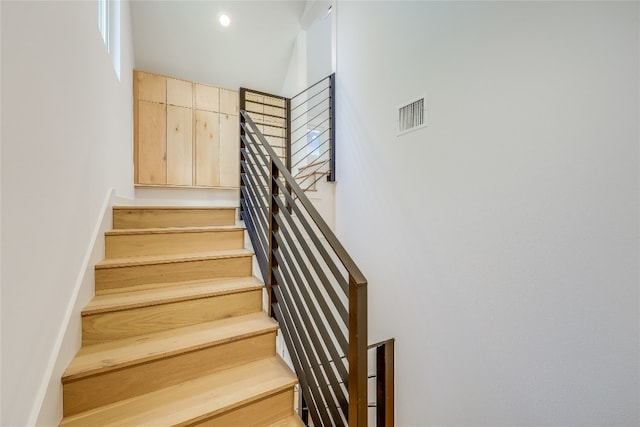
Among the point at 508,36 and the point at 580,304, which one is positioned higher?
the point at 508,36

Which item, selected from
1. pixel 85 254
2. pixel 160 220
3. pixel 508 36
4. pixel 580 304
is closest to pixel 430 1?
pixel 508 36

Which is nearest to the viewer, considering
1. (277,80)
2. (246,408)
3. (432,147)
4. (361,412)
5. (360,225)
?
(361,412)

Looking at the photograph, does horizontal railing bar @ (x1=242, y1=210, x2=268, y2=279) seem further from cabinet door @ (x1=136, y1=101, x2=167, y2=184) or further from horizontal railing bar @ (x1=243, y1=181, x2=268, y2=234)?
cabinet door @ (x1=136, y1=101, x2=167, y2=184)

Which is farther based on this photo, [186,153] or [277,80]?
[277,80]

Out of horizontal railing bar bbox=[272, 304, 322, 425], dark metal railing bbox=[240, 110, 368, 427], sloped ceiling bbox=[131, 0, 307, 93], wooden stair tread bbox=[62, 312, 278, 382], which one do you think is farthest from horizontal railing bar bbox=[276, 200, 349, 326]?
sloped ceiling bbox=[131, 0, 307, 93]

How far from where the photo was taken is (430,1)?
204 cm

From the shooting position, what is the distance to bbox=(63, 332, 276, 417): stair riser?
113cm

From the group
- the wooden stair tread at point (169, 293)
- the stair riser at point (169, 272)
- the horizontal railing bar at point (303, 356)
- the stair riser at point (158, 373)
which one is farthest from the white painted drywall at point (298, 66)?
the stair riser at point (158, 373)

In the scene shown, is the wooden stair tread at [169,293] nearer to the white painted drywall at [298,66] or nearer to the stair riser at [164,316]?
Answer: the stair riser at [164,316]

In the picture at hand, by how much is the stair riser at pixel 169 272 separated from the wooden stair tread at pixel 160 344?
12.7 inches

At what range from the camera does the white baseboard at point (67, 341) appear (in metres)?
0.93

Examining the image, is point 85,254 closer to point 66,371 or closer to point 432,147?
point 66,371

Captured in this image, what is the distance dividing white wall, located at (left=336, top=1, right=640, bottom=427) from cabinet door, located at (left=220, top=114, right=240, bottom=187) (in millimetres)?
2255

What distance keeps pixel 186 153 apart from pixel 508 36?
3.53 meters
